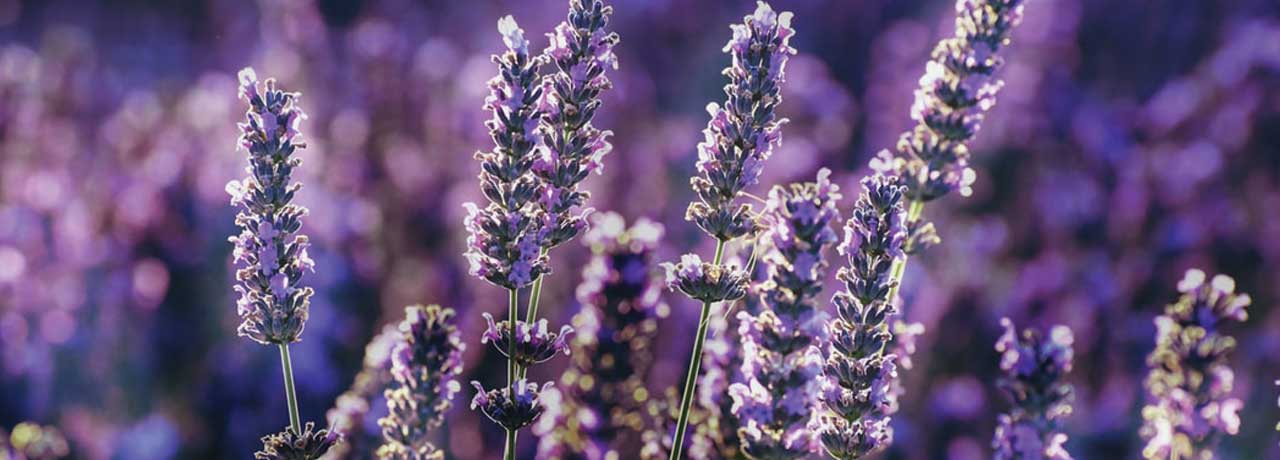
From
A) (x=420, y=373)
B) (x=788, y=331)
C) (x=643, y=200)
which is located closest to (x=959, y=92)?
(x=788, y=331)

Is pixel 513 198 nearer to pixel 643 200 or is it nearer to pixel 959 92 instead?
pixel 959 92

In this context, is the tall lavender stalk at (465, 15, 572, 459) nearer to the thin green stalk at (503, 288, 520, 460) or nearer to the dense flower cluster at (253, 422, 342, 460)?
the thin green stalk at (503, 288, 520, 460)

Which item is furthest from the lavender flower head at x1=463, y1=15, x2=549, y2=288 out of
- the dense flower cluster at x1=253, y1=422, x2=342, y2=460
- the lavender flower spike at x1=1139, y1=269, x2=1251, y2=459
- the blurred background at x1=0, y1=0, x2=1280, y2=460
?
the blurred background at x1=0, y1=0, x2=1280, y2=460

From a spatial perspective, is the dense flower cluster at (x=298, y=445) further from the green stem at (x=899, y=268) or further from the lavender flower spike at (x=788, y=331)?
the green stem at (x=899, y=268)

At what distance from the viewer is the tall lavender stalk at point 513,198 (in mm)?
1110

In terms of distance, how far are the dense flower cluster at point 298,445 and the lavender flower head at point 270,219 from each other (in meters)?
0.09

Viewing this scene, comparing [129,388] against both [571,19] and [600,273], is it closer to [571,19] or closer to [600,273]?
[600,273]

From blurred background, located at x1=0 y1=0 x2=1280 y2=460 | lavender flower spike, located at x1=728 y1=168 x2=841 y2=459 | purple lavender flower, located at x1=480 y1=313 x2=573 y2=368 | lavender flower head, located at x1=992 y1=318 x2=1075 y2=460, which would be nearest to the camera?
lavender flower spike, located at x1=728 y1=168 x2=841 y2=459

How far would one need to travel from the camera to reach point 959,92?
1.37 meters

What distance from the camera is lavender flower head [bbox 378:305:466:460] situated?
126cm

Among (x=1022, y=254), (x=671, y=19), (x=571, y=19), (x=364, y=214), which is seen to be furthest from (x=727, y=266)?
(x=671, y=19)

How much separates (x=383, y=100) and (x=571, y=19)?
8.34ft

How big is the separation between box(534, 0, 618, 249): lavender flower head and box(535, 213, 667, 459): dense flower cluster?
15.5 inches

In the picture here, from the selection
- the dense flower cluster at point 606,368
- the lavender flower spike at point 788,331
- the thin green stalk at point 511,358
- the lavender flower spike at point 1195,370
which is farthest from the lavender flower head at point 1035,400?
the thin green stalk at point 511,358
